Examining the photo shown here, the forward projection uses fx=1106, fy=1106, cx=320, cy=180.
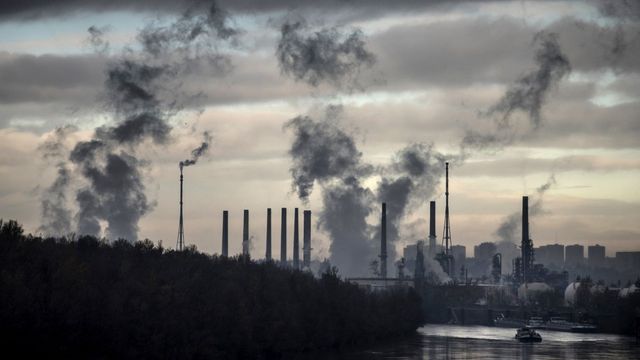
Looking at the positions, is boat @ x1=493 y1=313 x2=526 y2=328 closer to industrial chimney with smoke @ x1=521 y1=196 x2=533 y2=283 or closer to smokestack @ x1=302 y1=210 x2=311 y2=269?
industrial chimney with smoke @ x1=521 y1=196 x2=533 y2=283

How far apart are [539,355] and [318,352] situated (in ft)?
62.0

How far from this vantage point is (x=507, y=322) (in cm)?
15325

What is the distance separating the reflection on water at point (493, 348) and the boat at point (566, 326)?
393 inches

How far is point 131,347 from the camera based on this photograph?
2416 inches

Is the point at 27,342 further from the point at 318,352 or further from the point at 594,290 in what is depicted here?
the point at 594,290

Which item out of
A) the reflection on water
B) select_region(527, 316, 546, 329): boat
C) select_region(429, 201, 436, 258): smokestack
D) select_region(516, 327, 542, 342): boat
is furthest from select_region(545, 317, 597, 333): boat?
select_region(516, 327, 542, 342): boat

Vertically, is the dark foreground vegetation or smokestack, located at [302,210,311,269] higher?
smokestack, located at [302,210,311,269]

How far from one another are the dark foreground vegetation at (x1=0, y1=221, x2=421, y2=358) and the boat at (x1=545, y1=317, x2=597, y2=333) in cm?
4710

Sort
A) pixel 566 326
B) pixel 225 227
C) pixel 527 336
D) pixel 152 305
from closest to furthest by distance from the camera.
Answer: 1. pixel 152 305
2. pixel 527 336
3. pixel 566 326
4. pixel 225 227

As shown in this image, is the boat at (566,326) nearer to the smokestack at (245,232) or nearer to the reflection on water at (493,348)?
the reflection on water at (493,348)

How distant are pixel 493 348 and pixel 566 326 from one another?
47.1 metres

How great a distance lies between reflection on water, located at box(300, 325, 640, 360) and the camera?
85.4 m

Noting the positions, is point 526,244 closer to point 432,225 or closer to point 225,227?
point 432,225

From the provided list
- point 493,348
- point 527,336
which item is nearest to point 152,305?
point 493,348
